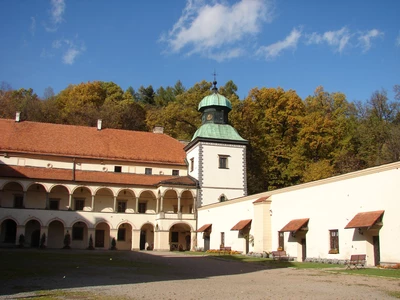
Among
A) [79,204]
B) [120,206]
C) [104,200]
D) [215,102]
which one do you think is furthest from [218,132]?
[79,204]

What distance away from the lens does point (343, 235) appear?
22.2 m

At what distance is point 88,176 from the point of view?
41.1 metres

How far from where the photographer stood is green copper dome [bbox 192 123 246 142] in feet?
140

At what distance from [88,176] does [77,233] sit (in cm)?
502

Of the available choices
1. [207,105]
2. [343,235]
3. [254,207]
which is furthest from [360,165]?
[343,235]

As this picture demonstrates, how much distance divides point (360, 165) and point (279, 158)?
839cm

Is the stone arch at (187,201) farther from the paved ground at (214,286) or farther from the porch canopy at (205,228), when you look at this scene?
the paved ground at (214,286)

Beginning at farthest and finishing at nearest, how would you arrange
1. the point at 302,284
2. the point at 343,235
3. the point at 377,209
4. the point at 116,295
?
the point at 343,235, the point at 377,209, the point at 302,284, the point at 116,295

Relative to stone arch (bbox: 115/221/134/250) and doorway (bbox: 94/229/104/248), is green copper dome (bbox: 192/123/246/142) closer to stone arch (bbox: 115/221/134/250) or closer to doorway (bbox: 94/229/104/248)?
stone arch (bbox: 115/221/134/250)

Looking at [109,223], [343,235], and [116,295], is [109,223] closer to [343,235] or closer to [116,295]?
[343,235]

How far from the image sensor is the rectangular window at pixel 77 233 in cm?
4047

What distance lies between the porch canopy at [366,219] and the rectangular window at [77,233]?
26162mm

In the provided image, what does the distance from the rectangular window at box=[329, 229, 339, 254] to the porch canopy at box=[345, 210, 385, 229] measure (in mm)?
1677

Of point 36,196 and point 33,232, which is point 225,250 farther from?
point 36,196
